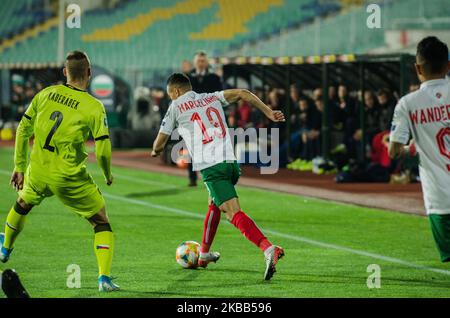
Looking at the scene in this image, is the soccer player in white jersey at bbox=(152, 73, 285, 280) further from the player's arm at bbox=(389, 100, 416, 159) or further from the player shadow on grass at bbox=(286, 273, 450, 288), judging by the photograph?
the player's arm at bbox=(389, 100, 416, 159)

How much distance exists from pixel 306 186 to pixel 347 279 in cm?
969

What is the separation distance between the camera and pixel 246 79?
984 inches

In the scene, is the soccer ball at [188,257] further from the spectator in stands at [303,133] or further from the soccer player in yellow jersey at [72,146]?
the spectator in stands at [303,133]

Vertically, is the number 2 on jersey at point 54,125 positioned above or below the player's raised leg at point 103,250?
above

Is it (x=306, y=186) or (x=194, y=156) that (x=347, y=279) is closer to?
(x=194, y=156)

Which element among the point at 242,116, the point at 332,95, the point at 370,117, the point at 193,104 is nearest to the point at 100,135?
the point at 193,104

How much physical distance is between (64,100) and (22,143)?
65 centimetres

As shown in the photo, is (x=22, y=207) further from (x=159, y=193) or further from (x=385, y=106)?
(x=385, y=106)

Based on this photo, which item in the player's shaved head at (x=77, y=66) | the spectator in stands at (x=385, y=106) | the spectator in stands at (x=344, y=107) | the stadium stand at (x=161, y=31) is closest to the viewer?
the player's shaved head at (x=77, y=66)

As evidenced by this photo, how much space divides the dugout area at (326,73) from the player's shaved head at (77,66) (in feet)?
37.1

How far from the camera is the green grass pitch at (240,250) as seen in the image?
8.40 m

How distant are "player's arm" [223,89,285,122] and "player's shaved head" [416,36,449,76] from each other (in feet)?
7.16

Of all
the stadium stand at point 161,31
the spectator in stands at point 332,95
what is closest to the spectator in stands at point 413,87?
the spectator in stands at point 332,95

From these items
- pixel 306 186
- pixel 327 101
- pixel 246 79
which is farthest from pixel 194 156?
pixel 246 79
